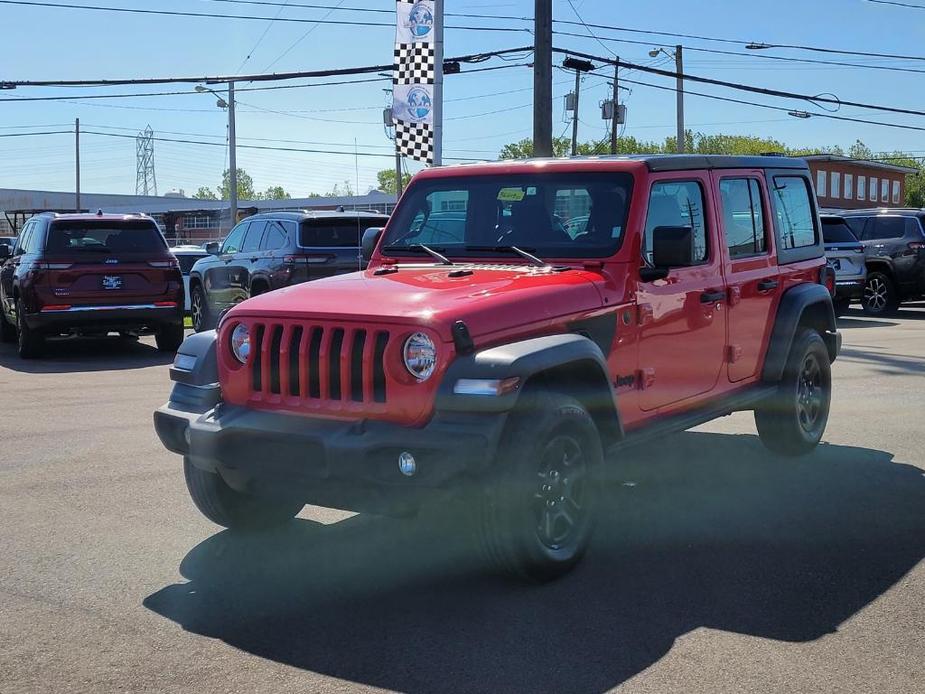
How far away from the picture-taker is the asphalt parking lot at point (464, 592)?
3.81 meters

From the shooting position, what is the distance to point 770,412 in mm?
7160

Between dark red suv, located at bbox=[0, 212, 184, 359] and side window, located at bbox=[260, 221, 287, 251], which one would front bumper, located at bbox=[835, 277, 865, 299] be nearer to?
side window, located at bbox=[260, 221, 287, 251]

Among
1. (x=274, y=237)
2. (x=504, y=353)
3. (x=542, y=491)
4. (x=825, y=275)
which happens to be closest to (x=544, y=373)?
(x=504, y=353)

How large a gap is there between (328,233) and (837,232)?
Answer: 406 inches

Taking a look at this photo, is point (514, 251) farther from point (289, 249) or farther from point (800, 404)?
point (289, 249)

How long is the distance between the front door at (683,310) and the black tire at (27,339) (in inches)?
382

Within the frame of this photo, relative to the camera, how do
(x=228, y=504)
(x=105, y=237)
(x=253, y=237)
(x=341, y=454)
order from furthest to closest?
(x=253, y=237) → (x=105, y=237) → (x=228, y=504) → (x=341, y=454)

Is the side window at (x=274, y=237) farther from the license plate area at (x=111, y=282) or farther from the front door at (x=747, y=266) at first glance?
the front door at (x=747, y=266)

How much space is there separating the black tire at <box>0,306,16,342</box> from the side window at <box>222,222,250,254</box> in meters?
3.19

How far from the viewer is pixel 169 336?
14.2m

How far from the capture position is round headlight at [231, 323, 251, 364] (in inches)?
194

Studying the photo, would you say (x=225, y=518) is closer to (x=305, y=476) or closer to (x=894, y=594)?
(x=305, y=476)

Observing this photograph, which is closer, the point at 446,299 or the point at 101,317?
the point at 446,299

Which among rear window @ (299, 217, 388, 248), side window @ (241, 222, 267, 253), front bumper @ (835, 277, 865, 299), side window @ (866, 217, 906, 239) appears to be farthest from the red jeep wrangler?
side window @ (866, 217, 906, 239)
